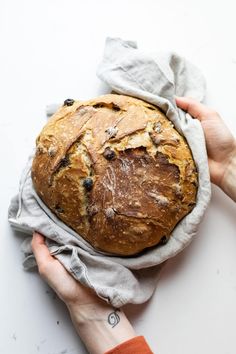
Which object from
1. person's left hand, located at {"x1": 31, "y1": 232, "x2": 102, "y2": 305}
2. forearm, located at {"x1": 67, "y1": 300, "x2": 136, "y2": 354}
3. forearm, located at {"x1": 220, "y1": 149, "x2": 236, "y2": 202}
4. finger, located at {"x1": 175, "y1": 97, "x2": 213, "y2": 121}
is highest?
finger, located at {"x1": 175, "y1": 97, "x2": 213, "y2": 121}

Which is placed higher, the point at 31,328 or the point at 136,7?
the point at 136,7

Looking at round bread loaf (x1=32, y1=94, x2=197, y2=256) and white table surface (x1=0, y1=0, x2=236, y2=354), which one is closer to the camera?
round bread loaf (x1=32, y1=94, x2=197, y2=256)

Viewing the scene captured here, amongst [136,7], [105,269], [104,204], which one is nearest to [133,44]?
[136,7]

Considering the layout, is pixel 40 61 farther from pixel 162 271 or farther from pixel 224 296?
pixel 224 296

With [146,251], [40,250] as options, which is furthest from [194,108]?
[40,250]

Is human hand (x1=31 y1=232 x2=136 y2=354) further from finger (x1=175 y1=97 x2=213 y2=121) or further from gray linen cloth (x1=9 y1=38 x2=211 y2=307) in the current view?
finger (x1=175 y1=97 x2=213 y2=121)

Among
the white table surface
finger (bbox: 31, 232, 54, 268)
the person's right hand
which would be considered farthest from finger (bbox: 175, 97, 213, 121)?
finger (bbox: 31, 232, 54, 268)

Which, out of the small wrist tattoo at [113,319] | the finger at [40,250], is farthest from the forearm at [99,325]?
the finger at [40,250]
